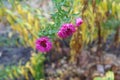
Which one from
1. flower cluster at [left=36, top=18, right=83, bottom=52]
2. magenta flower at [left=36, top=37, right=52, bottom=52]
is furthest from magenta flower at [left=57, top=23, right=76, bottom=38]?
magenta flower at [left=36, top=37, right=52, bottom=52]

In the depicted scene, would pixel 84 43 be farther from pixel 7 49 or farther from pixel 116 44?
pixel 7 49

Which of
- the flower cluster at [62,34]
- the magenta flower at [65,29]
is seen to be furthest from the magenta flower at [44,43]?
the magenta flower at [65,29]

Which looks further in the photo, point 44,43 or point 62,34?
point 44,43

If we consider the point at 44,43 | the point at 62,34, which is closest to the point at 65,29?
the point at 62,34

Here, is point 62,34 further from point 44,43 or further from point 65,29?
point 44,43

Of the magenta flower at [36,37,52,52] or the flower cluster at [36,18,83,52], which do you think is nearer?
the flower cluster at [36,18,83,52]

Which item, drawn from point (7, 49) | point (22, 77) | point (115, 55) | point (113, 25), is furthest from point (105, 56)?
point (7, 49)

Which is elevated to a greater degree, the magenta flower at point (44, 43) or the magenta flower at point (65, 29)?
the magenta flower at point (65, 29)

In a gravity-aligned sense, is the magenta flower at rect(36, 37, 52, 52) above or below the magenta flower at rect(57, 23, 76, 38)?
below

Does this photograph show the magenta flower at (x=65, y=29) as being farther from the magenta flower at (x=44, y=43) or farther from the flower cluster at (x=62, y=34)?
the magenta flower at (x=44, y=43)

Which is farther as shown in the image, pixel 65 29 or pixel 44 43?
pixel 44 43

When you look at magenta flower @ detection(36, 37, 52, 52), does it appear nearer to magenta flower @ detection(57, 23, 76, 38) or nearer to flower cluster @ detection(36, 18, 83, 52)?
flower cluster @ detection(36, 18, 83, 52)
